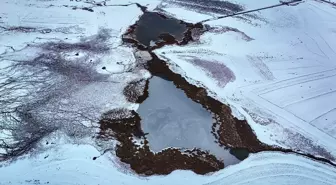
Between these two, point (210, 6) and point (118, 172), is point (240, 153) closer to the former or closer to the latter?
point (118, 172)

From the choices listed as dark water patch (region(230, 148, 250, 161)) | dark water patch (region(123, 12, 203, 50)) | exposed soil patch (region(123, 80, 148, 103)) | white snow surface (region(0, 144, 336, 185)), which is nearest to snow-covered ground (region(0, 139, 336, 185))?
white snow surface (region(0, 144, 336, 185))

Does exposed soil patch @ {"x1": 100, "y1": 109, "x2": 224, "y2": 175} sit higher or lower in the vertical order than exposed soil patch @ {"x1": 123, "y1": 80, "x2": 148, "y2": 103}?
lower

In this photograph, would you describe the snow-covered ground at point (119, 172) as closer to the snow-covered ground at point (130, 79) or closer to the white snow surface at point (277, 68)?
the snow-covered ground at point (130, 79)

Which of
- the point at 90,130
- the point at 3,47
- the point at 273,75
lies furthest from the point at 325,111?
the point at 3,47

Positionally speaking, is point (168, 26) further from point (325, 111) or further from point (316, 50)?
point (325, 111)

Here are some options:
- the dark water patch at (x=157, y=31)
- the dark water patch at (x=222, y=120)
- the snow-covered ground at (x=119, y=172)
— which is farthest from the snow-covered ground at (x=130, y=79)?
the dark water patch at (x=157, y=31)

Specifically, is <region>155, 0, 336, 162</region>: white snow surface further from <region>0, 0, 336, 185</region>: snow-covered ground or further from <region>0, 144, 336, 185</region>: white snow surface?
<region>0, 144, 336, 185</region>: white snow surface
